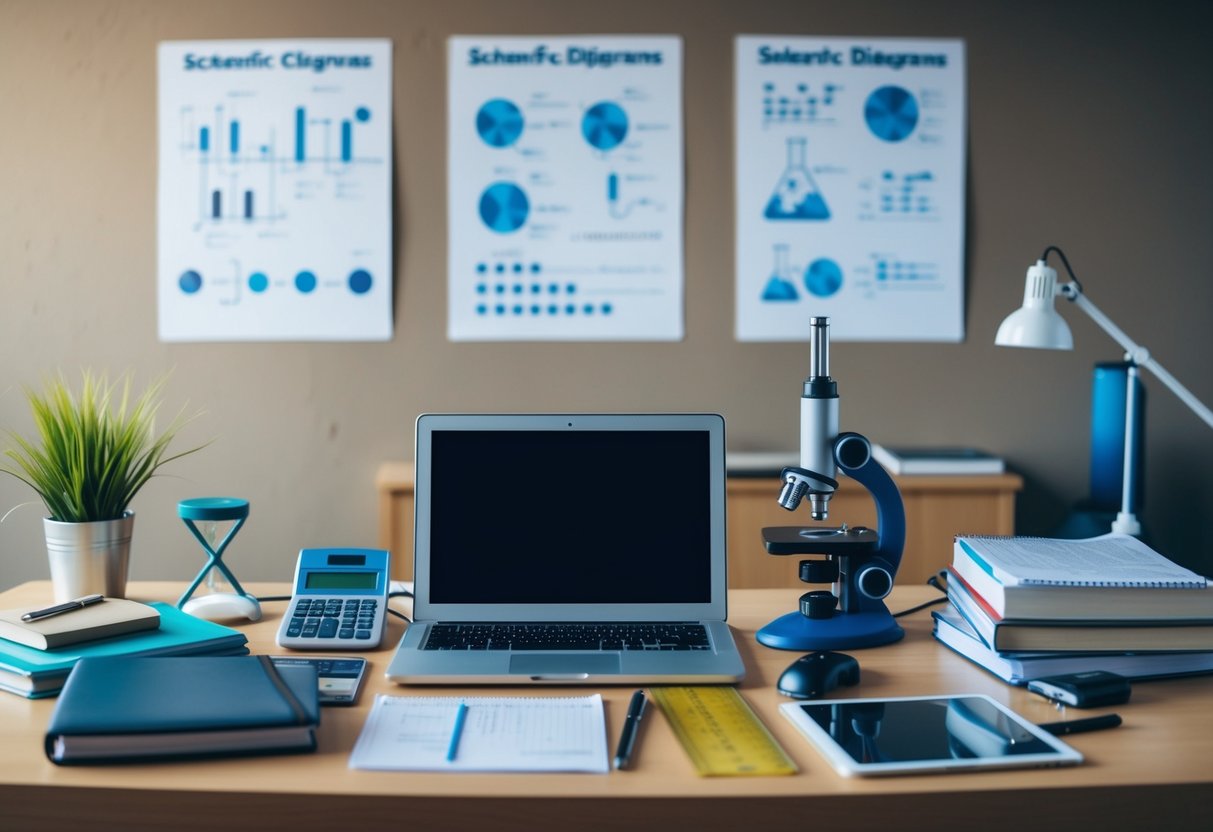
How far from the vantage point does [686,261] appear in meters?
3.02

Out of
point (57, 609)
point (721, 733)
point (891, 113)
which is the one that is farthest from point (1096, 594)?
→ point (891, 113)

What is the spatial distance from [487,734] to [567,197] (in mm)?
2119

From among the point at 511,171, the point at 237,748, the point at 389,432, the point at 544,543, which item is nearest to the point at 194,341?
the point at 389,432

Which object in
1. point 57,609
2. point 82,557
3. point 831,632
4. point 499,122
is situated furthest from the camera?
point 499,122

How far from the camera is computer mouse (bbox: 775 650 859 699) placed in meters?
1.24

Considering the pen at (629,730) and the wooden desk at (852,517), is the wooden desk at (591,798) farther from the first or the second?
the wooden desk at (852,517)

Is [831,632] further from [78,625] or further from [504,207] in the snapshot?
[504,207]

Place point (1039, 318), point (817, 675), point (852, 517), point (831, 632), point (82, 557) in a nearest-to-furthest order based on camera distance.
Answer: point (817, 675) → point (831, 632) → point (82, 557) → point (1039, 318) → point (852, 517)

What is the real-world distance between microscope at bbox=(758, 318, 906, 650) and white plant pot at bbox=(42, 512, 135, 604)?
0.99 m

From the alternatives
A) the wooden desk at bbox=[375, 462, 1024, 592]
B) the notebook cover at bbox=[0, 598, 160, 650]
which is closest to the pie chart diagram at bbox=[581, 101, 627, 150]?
the wooden desk at bbox=[375, 462, 1024, 592]

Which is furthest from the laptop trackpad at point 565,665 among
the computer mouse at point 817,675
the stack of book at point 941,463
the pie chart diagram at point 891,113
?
the pie chart diagram at point 891,113

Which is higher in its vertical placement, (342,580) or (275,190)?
(275,190)

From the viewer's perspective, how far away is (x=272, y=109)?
299cm

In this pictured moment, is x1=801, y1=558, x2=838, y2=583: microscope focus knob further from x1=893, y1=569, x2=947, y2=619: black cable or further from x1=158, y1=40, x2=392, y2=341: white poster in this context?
x1=158, y1=40, x2=392, y2=341: white poster
